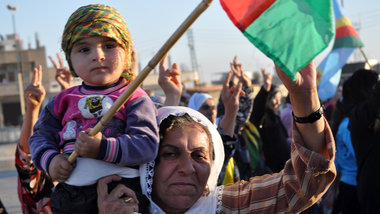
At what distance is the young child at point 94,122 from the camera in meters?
2.04

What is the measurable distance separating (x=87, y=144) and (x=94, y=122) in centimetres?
22

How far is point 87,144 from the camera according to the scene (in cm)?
192

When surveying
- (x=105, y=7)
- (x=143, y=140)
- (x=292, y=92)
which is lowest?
(x=143, y=140)

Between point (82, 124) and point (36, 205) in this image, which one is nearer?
point (82, 124)

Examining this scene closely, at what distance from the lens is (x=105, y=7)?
7.41 ft

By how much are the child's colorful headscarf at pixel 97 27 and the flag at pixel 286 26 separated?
1.87ft

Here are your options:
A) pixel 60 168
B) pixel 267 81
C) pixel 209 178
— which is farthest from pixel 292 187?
pixel 267 81

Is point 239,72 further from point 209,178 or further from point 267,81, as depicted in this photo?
point 209,178

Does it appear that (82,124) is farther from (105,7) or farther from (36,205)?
(36,205)

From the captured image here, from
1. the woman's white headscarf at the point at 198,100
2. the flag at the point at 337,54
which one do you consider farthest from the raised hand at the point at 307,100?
the flag at the point at 337,54

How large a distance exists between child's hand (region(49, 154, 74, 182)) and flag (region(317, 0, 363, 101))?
5.78 metres

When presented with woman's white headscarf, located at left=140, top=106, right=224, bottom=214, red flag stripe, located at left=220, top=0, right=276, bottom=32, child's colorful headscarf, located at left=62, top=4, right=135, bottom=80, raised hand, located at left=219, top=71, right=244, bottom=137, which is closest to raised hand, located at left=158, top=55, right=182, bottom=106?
raised hand, located at left=219, top=71, right=244, bottom=137

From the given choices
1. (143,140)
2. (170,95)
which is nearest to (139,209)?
(143,140)

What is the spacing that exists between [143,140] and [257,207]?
63 cm
